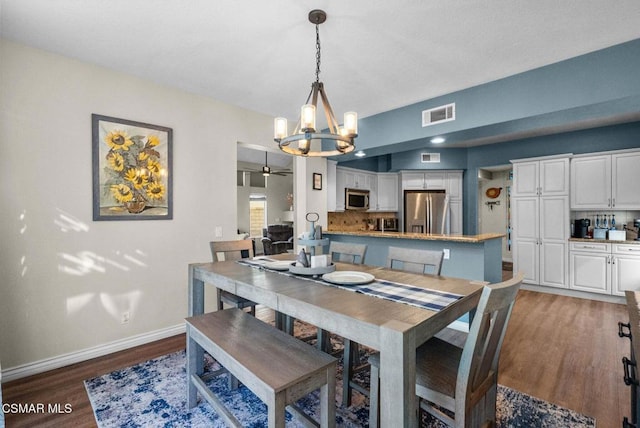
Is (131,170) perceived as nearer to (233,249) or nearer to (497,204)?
(233,249)

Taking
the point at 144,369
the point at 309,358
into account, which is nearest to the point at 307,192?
the point at 144,369

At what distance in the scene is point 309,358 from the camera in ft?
4.68

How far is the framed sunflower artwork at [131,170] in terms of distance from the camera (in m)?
2.67

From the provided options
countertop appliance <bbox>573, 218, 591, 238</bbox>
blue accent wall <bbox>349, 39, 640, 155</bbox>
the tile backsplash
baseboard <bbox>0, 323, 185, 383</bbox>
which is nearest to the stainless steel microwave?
the tile backsplash

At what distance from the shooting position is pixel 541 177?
16.0 feet

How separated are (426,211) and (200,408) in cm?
534

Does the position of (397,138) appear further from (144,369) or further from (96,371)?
(96,371)

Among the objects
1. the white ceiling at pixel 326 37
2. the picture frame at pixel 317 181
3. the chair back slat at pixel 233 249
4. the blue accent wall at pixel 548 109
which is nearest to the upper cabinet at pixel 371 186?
the picture frame at pixel 317 181

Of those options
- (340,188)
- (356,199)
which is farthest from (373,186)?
(340,188)

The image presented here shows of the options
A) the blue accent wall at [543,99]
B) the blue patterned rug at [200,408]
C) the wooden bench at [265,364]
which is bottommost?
the blue patterned rug at [200,408]

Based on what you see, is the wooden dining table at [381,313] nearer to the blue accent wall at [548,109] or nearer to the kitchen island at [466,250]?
the kitchen island at [466,250]

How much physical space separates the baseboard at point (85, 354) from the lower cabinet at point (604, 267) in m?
5.57

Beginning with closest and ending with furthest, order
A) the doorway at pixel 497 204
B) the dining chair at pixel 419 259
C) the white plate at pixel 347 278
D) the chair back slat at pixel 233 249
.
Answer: the white plate at pixel 347 278 → the dining chair at pixel 419 259 → the chair back slat at pixel 233 249 → the doorway at pixel 497 204

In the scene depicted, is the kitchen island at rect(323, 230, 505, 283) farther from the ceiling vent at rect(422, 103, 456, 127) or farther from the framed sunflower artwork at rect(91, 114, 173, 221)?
the framed sunflower artwork at rect(91, 114, 173, 221)
